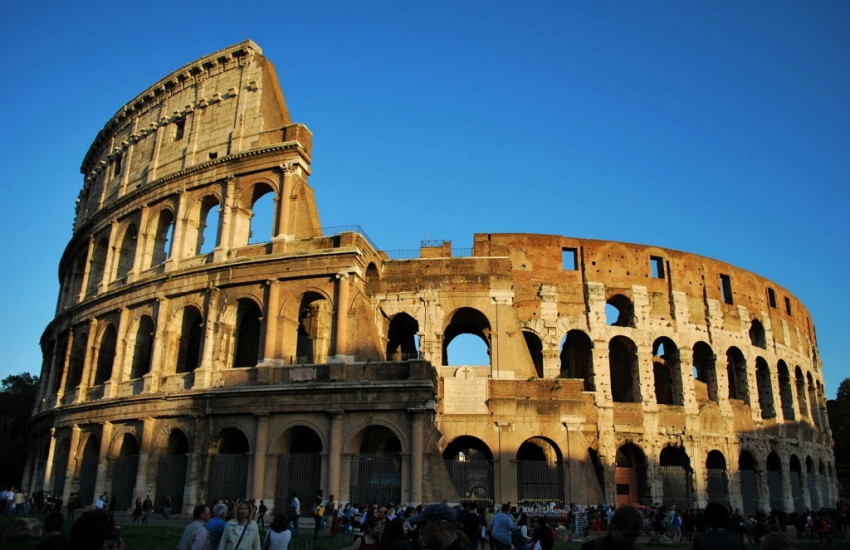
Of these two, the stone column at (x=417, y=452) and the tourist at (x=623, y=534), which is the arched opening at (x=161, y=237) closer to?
the stone column at (x=417, y=452)

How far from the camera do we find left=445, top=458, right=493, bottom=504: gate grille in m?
20.9

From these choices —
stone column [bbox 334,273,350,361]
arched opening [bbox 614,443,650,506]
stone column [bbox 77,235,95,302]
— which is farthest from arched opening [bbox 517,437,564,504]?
stone column [bbox 77,235,95,302]

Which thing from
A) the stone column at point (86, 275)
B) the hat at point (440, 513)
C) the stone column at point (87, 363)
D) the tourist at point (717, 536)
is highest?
the stone column at point (86, 275)

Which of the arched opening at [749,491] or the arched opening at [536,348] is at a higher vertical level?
the arched opening at [536,348]

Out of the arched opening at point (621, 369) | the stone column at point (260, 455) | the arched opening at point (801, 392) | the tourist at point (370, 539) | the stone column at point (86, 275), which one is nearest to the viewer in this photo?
the tourist at point (370, 539)

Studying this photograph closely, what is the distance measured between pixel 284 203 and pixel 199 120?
6.41 m

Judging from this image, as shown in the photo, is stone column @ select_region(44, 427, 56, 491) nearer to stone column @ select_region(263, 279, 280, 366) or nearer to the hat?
stone column @ select_region(263, 279, 280, 366)

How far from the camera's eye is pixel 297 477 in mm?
19906

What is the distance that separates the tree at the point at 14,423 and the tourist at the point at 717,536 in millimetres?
40223

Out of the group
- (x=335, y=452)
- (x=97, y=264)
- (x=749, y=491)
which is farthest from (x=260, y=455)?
(x=749, y=491)

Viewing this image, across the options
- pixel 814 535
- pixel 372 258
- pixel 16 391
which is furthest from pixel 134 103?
pixel 814 535

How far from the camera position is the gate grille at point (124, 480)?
870 inches

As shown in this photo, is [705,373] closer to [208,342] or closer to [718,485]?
[718,485]

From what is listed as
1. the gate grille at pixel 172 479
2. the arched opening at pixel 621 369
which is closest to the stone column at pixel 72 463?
the gate grille at pixel 172 479
